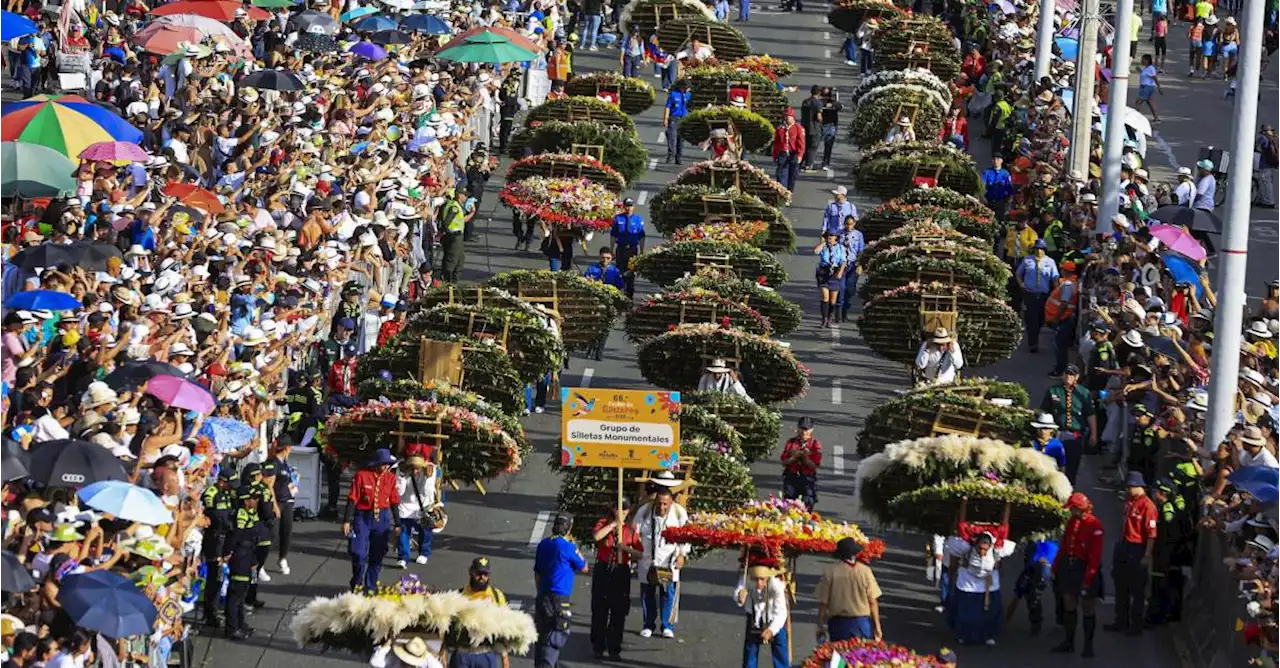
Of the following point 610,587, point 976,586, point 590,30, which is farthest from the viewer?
point 590,30

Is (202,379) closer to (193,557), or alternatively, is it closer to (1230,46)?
(193,557)

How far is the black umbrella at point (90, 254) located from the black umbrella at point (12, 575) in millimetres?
9404

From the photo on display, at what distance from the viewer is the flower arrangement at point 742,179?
145 feet

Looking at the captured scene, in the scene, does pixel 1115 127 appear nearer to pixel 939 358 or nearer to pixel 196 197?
pixel 939 358

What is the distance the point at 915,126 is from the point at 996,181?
310cm

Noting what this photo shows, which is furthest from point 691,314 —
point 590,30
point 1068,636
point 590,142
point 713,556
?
point 590,30

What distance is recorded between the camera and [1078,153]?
47.6 meters

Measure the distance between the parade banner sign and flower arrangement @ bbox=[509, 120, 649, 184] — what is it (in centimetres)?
1713

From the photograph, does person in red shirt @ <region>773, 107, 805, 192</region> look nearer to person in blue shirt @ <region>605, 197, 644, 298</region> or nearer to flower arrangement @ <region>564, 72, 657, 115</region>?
flower arrangement @ <region>564, 72, 657, 115</region>

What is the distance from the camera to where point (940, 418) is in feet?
106

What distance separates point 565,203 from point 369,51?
6.91m

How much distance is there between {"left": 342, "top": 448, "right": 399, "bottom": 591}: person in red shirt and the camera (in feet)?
97.3

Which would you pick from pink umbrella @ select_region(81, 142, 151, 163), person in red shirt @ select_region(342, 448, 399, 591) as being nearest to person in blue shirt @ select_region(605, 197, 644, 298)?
pink umbrella @ select_region(81, 142, 151, 163)

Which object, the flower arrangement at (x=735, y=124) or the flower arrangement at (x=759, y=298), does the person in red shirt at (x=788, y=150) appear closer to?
the flower arrangement at (x=735, y=124)
